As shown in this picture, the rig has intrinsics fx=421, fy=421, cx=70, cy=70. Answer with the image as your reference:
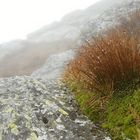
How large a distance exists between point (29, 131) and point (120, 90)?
1.57 metres

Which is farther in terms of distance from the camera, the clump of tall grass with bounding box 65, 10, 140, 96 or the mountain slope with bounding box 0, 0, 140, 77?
the mountain slope with bounding box 0, 0, 140, 77

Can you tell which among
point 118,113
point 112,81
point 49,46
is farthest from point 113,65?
point 49,46

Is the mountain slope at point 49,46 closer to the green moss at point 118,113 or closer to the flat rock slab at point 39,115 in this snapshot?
the flat rock slab at point 39,115

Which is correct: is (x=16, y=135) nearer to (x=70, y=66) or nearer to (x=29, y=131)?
(x=29, y=131)

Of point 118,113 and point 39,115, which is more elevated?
point 39,115

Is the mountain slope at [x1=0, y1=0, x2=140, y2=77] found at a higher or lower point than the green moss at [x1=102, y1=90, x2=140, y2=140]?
lower

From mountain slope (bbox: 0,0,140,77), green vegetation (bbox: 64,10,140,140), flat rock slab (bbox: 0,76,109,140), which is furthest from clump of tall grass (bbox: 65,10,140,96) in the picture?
mountain slope (bbox: 0,0,140,77)

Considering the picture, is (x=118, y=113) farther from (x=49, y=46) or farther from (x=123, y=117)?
(x=49, y=46)

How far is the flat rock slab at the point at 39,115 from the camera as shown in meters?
5.66

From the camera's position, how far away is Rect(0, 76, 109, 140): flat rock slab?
5.66m

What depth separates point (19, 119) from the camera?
5879 mm

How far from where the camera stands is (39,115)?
6.04 meters

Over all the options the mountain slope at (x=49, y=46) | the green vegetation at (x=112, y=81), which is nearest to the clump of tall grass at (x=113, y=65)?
the green vegetation at (x=112, y=81)

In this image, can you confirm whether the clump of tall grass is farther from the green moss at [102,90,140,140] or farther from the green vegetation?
the green moss at [102,90,140,140]
